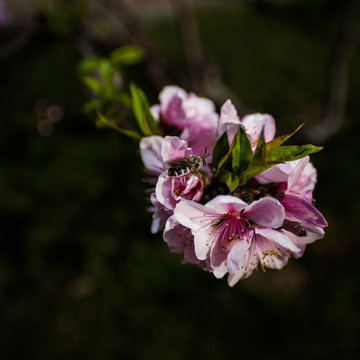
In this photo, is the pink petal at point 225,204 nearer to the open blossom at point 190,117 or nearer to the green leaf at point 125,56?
the open blossom at point 190,117

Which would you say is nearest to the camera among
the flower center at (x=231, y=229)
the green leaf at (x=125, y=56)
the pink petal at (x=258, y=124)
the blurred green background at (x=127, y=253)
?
the flower center at (x=231, y=229)

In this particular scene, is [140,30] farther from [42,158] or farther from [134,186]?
[42,158]

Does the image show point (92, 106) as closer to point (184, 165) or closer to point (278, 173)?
point (184, 165)

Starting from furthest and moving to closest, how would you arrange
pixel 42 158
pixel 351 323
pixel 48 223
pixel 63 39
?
pixel 42 158
pixel 48 223
pixel 351 323
pixel 63 39

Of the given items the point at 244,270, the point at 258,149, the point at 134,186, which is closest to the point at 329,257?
the point at 134,186

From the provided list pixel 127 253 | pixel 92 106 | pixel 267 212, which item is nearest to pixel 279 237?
pixel 267 212

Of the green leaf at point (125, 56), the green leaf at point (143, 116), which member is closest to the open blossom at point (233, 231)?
the green leaf at point (143, 116)
